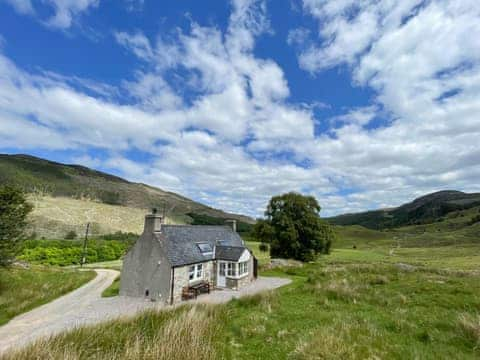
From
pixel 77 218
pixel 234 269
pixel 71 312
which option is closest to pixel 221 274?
pixel 234 269

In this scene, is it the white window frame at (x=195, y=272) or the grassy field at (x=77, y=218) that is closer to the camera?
the white window frame at (x=195, y=272)

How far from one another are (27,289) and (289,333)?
26256 millimetres

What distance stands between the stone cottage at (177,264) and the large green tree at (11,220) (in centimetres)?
1018

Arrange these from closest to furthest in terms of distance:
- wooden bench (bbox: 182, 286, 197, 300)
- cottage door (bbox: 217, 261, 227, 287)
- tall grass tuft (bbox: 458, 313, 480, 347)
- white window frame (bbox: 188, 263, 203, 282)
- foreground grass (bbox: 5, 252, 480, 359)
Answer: foreground grass (bbox: 5, 252, 480, 359)
tall grass tuft (bbox: 458, 313, 480, 347)
wooden bench (bbox: 182, 286, 197, 300)
white window frame (bbox: 188, 263, 203, 282)
cottage door (bbox: 217, 261, 227, 287)

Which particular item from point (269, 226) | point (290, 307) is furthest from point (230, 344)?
point (269, 226)

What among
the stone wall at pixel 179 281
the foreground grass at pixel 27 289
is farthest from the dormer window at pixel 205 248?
the foreground grass at pixel 27 289

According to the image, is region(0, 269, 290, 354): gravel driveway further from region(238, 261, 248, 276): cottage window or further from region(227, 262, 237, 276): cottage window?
region(227, 262, 237, 276): cottage window

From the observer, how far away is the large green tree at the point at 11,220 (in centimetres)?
2209

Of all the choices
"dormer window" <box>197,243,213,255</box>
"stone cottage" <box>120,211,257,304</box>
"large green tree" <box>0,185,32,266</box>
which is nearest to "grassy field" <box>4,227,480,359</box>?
"stone cottage" <box>120,211,257,304</box>

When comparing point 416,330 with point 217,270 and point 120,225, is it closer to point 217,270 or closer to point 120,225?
point 217,270

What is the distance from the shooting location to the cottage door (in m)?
25.5

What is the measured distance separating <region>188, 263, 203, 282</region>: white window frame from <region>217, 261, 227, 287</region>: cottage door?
223 centimetres

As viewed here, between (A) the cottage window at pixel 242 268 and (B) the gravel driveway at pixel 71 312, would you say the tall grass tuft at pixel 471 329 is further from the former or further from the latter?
(A) the cottage window at pixel 242 268

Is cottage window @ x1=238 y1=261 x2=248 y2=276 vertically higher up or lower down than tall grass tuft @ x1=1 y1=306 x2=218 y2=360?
lower down
